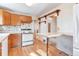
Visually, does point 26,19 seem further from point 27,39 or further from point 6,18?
point 6,18

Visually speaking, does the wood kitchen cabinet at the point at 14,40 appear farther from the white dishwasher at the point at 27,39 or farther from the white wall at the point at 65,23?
the white wall at the point at 65,23

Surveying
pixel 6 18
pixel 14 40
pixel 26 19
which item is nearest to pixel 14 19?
pixel 6 18

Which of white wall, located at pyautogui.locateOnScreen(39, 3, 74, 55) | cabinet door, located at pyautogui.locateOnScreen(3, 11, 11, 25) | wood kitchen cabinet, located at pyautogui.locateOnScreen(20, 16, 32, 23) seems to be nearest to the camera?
white wall, located at pyautogui.locateOnScreen(39, 3, 74, 55)

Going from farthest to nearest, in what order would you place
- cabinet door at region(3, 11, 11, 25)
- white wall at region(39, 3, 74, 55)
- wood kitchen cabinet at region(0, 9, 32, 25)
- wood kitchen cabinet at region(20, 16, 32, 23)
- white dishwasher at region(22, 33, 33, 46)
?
wood kitchen cabinet at region(20, 16, 32, 23) → white dishwasher at region(22, 33, 33, 46) → cabinet door at region(3, 11, 11, 25) → wood kitchen cabinet at region(0, 9, 32, 25) → white wall at region(39, 3, 74, 55)

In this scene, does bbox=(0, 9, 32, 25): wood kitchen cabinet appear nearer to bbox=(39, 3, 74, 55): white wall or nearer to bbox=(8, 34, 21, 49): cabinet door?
bbox=(8, 34, 21, 49): cabinet door

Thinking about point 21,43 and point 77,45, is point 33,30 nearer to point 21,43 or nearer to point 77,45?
point 21,43

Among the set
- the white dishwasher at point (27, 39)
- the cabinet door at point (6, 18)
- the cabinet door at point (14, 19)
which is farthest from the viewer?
the white dishwasher at point (27, 39)

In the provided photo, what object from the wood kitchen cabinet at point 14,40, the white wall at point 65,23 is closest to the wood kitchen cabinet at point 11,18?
the wood kitchen cabinet at point 14,40

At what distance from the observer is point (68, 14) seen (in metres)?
3.29

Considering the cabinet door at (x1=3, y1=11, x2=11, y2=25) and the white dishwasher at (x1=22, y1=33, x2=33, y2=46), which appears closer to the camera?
the cabinet door at (x1=3, y1=11, x2=11, y2=25)

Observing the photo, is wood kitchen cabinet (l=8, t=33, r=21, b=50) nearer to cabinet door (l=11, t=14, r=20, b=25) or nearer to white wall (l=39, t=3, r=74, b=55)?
cabinet door (l=11, t=14, r=20, b=25)

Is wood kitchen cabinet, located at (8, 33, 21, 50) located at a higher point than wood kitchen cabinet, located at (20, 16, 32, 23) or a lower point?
lower

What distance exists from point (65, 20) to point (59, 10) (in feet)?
1.69

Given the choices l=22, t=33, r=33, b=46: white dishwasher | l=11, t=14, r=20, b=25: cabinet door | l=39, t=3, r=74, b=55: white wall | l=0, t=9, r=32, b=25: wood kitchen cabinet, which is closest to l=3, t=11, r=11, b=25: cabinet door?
l=0, t=9, r=32, b=25: wood kitchen cabinet
